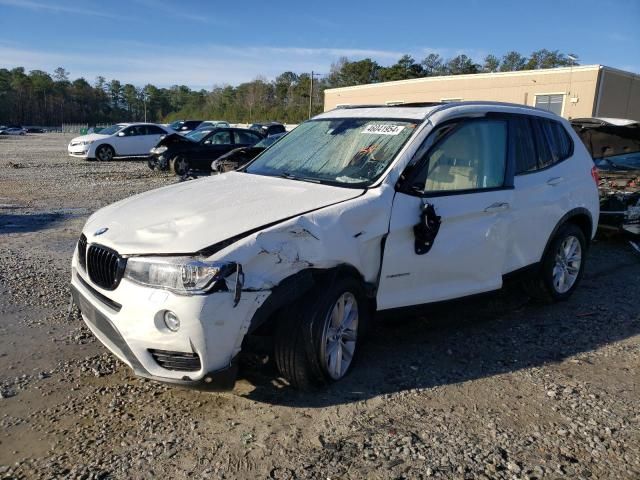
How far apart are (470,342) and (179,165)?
14219 millimetres

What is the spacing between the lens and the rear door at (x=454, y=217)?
360cm

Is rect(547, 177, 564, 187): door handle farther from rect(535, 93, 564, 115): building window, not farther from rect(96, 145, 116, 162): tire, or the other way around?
rect(535, 93, 564, 115): building window

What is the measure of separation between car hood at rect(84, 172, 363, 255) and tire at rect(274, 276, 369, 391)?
0.53 meters

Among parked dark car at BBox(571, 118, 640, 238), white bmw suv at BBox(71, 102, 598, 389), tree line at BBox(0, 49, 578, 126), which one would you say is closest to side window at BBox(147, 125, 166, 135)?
parked dark car at BBox(571, 118, 640, 238)

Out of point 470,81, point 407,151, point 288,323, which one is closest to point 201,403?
point 288,323

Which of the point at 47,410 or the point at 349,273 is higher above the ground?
the point at 349,273

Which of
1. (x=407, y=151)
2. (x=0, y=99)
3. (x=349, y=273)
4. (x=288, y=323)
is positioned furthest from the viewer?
(x=0, y=99)

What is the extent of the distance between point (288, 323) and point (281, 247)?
462mm

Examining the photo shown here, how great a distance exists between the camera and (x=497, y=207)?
13.7 feet

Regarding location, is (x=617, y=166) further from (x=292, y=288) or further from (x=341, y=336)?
(x=292, y=288)

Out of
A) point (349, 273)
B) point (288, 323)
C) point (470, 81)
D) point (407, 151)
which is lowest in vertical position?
point (288, 323)

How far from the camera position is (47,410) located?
3.16 metres

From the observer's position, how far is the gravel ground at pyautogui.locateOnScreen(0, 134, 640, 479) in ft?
8.99

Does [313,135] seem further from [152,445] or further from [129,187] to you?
[129,187]
